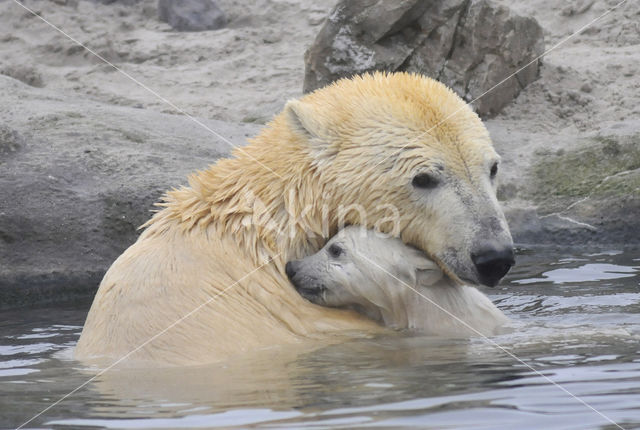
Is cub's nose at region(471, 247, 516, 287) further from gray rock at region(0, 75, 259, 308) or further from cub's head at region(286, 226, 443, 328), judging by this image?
gray rock at region(0, 75, 259, 308)

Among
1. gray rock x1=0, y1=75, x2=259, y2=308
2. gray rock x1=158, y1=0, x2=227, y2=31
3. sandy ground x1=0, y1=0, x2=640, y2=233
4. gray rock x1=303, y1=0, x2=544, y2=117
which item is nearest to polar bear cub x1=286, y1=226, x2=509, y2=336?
gray rock x1=0, y1=75, x2=259, y2=308

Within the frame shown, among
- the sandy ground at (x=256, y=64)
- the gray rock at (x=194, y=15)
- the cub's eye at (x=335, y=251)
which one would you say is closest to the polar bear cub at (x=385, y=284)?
the cub's eye at (x=335, y=251)

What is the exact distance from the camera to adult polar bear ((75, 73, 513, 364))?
4086 millimetres

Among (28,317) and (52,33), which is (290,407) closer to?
(28,317)

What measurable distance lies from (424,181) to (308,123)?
1.68ft

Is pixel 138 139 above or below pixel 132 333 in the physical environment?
above

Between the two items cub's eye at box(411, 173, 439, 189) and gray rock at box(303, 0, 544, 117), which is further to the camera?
gray rock at box(303, 0, 544, 117)

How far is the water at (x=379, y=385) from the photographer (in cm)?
307

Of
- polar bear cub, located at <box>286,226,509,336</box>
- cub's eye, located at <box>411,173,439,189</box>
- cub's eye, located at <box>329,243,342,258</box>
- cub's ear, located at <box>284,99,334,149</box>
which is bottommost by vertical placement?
polar bear cub, located at <box>286,226,509,336</box>

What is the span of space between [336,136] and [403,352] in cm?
90

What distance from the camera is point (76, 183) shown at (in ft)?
21.9

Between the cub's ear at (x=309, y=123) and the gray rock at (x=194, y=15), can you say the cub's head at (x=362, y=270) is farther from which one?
the gray rock at (x=194, y=15)

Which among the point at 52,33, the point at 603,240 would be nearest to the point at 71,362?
the point at 603,240

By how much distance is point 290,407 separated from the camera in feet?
10.6
